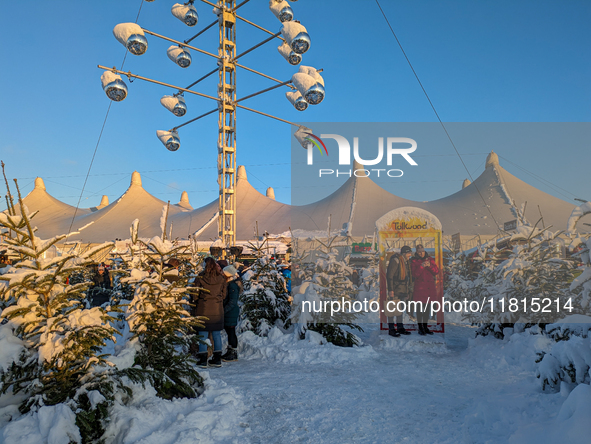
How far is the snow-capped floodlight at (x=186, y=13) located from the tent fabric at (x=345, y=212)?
13.2m

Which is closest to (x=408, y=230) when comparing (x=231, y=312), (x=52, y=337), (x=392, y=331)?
(x=392, y=331)

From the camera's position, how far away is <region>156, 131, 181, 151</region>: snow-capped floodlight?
1317 cm

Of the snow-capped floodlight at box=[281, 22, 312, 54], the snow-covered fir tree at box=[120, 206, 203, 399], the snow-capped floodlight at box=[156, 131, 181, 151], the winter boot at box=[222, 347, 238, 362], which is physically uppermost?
the snow-capped floodlight at box=[281, 22, 312, 54]

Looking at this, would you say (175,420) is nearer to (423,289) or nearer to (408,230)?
(423,289)

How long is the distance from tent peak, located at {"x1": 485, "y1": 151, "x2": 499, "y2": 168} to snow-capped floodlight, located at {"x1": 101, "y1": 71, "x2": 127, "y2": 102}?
25.0m

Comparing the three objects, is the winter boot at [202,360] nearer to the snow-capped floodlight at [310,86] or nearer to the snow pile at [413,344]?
the snow pile at [413,344]

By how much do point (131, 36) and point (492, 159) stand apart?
2504 cm

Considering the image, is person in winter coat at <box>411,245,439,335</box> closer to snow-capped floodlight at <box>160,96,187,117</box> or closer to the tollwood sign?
the tollwood sign

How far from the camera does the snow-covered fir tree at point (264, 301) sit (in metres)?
6.65

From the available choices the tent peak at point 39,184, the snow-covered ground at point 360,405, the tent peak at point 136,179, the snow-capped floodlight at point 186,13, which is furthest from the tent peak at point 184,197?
the snow-covered ground at point 360,405

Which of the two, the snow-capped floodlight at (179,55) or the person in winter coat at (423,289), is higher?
the snow-capped floodlight at (179,55)

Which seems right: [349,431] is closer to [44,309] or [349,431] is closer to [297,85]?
[44,309]

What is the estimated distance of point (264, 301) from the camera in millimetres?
6855

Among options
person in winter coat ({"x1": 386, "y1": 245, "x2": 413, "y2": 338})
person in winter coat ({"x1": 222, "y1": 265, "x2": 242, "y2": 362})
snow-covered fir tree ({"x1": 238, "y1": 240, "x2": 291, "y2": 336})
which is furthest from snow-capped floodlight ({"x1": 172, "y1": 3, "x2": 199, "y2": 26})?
person in winter coat ({"x1": 386, "y1": 245, "x2": 413, "y2": 338})
